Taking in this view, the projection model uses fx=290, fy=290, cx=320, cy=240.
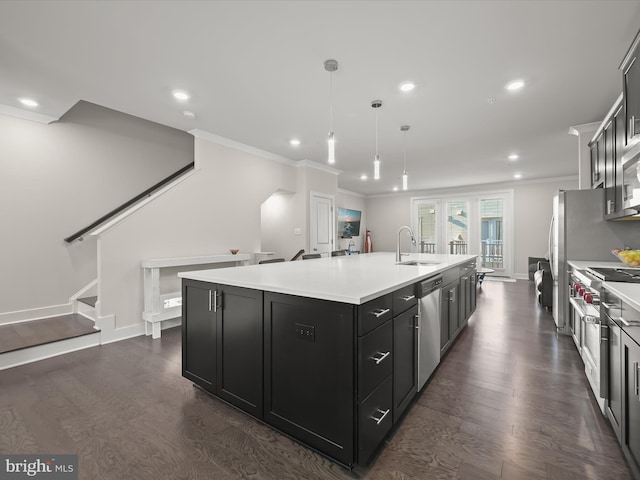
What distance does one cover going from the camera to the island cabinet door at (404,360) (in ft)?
5.63

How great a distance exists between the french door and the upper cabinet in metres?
6.24

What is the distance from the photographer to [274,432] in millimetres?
1715

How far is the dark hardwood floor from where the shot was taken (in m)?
1.44

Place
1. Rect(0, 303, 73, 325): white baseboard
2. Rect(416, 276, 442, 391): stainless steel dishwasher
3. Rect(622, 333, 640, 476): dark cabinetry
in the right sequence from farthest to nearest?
Rect(0, 303, 73, 325): white baseboard
Rect(416, 276, 442, 391): stainless steel dishwasher
Rect(622, 333, 640, 476): dark cabinetry

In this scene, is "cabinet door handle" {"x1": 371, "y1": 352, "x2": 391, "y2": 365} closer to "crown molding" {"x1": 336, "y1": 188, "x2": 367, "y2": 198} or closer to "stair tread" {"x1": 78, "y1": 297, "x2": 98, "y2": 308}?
"stair tread" {"x1": 78, "y1": 297, "x2": 98, "y2": 308}

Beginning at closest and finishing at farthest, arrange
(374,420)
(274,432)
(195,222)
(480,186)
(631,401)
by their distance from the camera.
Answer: (631,401) → (374,420) → (274,432) → (195,222) → (480,186)

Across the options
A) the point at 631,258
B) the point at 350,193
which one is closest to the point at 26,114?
the point at 631,258

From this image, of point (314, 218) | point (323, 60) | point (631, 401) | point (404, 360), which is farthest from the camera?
point (314, 218)

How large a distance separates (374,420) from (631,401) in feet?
3.89

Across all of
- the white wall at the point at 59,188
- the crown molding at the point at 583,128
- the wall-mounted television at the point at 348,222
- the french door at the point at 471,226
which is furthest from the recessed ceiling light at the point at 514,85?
the wall-mounted television at the point at 348,222

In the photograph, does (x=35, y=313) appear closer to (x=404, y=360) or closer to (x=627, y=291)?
(x=404, y=360)

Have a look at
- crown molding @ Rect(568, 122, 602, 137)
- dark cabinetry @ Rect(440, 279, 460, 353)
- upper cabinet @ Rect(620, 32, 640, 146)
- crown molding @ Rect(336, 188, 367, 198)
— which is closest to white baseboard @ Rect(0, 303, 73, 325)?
dark cabinetry @ Rect(440, 279, 460, 353)

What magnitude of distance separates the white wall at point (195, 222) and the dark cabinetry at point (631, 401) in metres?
4.22

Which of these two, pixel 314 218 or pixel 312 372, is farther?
pixel 314 218
